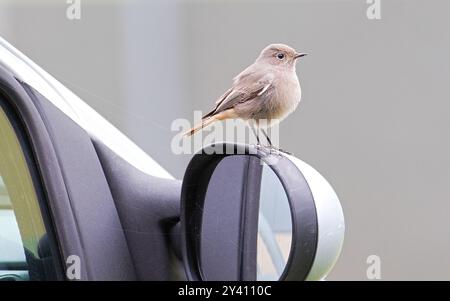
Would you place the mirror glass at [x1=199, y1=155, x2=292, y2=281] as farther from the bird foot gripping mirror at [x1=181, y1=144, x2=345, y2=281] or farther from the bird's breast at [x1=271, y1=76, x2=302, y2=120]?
the bird's breast at [x1=271, y1=76, x2=302, y2=120]

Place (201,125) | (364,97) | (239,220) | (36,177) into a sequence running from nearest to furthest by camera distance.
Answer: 1. (36,177)
2. (239,220)
3. (201,125)
4. (364,97)

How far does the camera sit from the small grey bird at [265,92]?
1982mm

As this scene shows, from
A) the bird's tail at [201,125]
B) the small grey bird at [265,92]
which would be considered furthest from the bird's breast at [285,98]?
the bird's tail at [201,125]

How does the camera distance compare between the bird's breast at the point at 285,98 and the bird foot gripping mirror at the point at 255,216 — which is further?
the bird's breast at the point at 285,98

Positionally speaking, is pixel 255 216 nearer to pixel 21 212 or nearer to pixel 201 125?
pixel 201 125

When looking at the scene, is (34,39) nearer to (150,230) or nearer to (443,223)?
(443,223)

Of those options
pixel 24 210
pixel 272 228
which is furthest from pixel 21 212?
pixel 272 228

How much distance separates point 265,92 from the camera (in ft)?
6.96

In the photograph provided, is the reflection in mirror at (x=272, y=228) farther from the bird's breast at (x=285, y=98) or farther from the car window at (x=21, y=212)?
the car window at (x=21, y=212)

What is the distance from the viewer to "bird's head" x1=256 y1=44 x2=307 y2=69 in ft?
6.46

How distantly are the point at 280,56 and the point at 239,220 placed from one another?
1.59 feet

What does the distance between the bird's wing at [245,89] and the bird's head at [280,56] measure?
79 millimetres

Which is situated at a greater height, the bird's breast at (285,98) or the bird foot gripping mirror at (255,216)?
the bird's breast at (285,98)

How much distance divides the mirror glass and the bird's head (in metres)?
0.37
